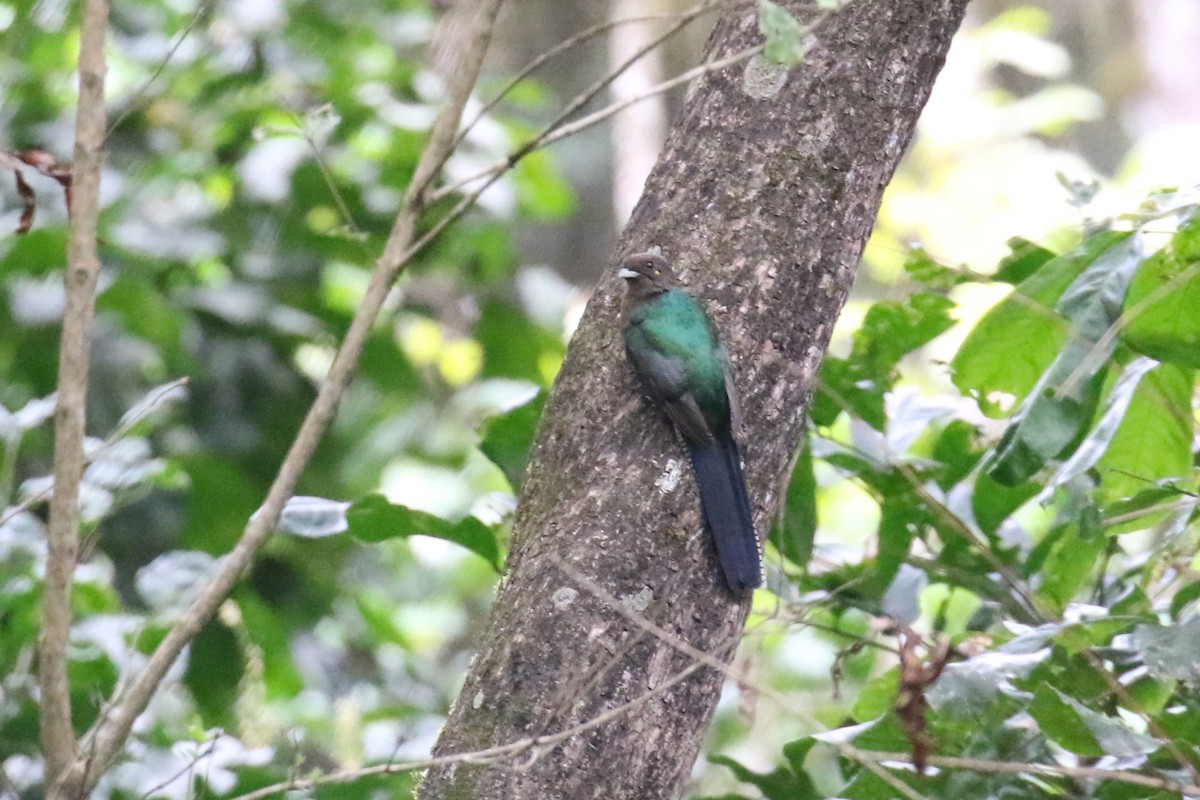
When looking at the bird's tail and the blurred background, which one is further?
the blurred background

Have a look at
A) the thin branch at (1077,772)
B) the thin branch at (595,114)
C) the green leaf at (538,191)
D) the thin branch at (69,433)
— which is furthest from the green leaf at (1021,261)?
the green leaf at (538,191)

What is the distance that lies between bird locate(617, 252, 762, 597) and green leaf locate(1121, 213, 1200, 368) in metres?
0.64

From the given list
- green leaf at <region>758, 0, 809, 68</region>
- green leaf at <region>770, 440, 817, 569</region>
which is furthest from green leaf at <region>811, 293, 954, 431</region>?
green leaf at <region>758, 0, 809, 68</region>

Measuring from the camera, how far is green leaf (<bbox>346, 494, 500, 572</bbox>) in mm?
2402

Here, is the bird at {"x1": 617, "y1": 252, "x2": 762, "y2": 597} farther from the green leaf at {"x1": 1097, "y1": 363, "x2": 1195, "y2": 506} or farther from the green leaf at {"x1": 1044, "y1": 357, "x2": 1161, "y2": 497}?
the green leaf at {"x1": 1097, "y1": 363, "x2": 1195, "y2": 506}

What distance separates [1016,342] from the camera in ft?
7.18

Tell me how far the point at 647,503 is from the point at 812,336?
1.25ft

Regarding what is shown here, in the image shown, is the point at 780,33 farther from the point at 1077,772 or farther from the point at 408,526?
the point at 408,526

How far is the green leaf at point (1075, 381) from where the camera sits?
1.91 m

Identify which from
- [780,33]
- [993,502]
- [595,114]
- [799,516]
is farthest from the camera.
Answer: [993,502]

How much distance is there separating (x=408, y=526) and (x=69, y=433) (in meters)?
0.74

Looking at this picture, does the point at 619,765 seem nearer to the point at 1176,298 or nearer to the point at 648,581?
the point at 648,581

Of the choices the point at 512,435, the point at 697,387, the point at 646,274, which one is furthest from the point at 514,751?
the point at 512,435

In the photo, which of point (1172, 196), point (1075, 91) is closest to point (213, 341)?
point (1172, 196)
